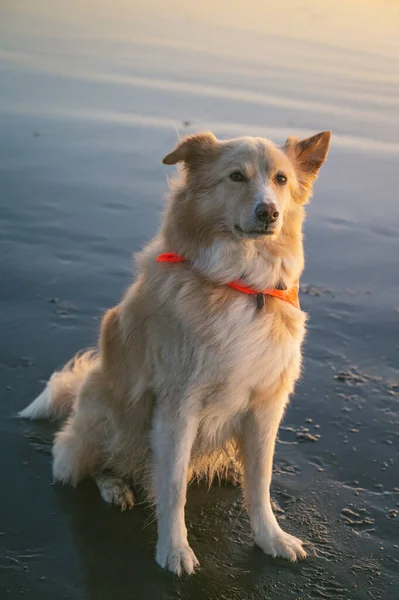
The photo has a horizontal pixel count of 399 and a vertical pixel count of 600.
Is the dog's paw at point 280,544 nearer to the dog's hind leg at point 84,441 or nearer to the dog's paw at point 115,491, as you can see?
the dog's paw at point 115,491

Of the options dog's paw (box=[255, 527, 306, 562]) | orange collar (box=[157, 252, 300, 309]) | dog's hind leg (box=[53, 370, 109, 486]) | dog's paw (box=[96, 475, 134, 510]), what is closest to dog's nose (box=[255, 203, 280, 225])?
orange collar (box=[157, 252, 300, 309])

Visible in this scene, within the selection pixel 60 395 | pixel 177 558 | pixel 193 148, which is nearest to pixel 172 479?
pixel 177 558

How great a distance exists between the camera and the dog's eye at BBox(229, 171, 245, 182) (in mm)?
3342

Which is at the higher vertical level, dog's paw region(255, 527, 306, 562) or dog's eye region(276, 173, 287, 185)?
dog's eye region(276, 173, 287, 185)

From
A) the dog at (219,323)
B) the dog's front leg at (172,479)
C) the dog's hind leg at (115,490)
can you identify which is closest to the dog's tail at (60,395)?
the dog's hind leg at (115,490)

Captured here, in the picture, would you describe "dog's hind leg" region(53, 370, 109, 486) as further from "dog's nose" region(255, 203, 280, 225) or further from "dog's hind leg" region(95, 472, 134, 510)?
"dog's nose" region(255, 203, 280, 225)

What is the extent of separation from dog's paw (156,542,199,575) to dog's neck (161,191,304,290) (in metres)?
1.25

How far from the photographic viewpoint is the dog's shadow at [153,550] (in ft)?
10.5

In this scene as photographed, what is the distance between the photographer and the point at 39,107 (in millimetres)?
9953

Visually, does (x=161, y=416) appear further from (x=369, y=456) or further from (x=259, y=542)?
(x=369, y=456)

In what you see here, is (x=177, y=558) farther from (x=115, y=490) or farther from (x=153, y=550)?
(x=115, y=490)

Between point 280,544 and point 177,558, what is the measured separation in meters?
0.51

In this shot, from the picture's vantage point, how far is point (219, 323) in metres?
3.27

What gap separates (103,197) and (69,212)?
0.56 metres
